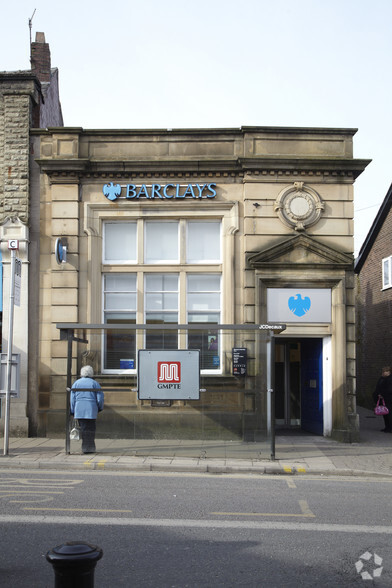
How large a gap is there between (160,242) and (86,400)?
4753mm

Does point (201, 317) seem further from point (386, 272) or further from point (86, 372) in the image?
point (386, 272)

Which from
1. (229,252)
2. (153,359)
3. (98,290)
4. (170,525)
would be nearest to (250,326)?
(153,359)

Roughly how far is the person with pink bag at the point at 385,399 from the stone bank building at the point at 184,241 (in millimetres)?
1954

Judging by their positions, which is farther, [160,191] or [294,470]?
[160,191]

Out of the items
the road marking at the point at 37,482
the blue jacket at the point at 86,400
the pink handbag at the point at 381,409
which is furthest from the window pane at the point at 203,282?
the road marking at the point at 37,482

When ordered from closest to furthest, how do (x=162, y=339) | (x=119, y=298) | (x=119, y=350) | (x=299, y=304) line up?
(x=162, y=339) → (x=119, y=350) → (x=299, y=304) → (x=119, y=298)

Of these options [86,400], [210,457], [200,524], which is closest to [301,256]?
[210,457]

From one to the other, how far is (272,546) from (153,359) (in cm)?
658

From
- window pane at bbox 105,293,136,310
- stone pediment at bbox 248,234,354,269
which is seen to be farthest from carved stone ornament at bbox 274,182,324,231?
window pane at bbox 105,293,136,310

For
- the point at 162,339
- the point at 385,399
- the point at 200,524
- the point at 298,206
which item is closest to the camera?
the point at 200,524

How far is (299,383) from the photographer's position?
56.3ft

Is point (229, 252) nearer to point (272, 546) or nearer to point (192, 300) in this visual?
point (192, 300)

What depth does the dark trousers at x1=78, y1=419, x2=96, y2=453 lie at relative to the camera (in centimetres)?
1239

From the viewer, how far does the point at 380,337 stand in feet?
76.3
